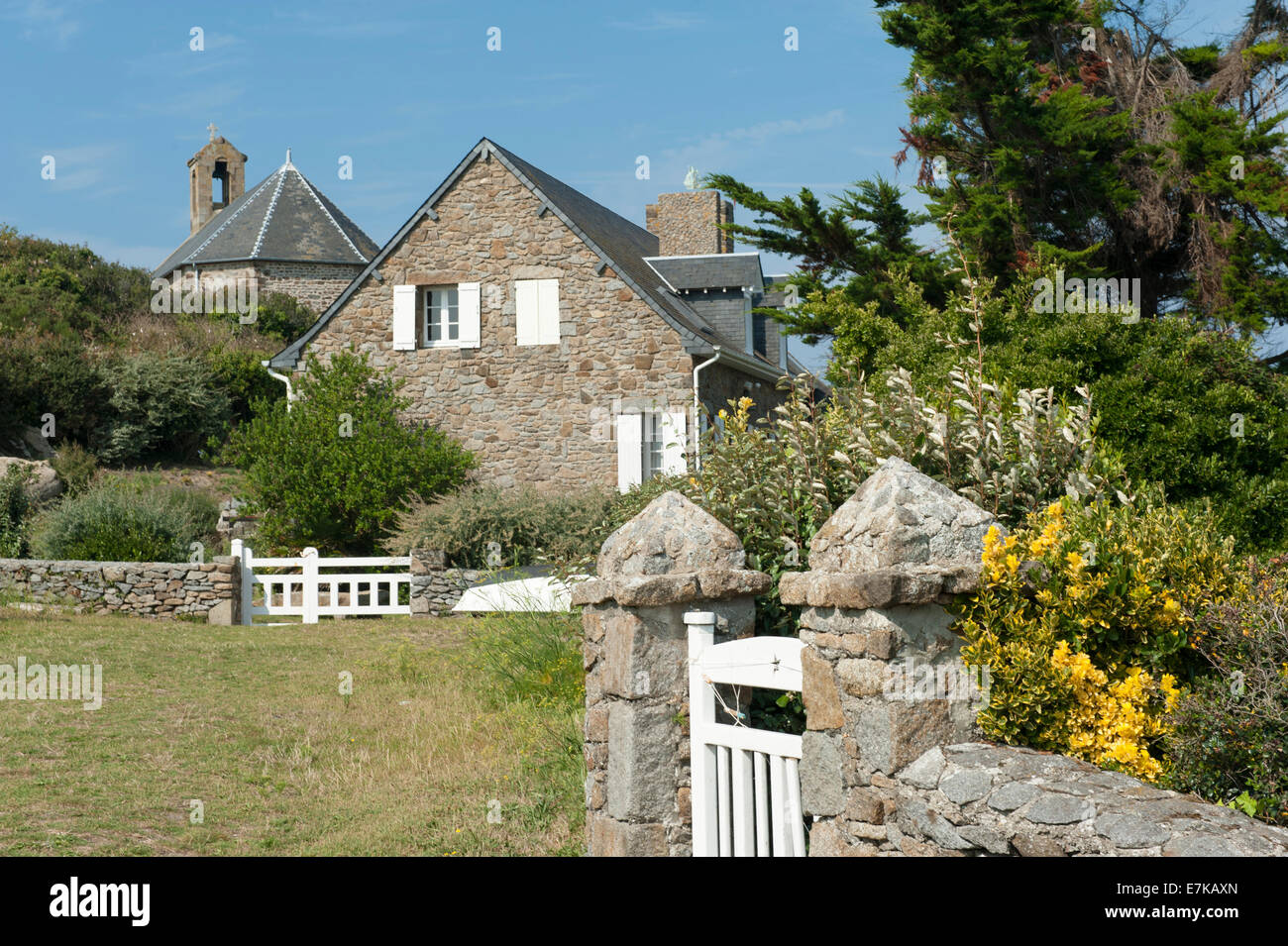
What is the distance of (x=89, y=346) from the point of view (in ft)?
82.3

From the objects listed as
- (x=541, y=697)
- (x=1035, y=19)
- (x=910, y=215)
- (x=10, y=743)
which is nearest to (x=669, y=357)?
(x=910, y=215)

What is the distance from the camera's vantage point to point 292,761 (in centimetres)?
732

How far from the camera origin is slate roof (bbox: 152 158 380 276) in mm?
32375

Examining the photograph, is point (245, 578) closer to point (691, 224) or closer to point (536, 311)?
point (536, 311)

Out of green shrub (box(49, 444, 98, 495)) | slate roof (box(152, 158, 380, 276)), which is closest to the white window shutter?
green shrub (box(49, 444, 98, 495))

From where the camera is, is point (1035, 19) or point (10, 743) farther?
point (1035, 19)

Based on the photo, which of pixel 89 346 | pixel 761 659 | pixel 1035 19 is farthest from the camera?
pixel 89 346

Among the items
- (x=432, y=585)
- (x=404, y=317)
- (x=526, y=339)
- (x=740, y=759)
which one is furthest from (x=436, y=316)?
(x=740, y=759)

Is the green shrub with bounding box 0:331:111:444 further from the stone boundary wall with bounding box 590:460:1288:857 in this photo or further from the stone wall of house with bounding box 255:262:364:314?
the stone boundary wall with bounding box 590:460:1288:857

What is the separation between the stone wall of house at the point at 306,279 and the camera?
3209 centimetres

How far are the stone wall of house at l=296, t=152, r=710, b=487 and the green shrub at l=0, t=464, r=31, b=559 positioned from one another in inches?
200
